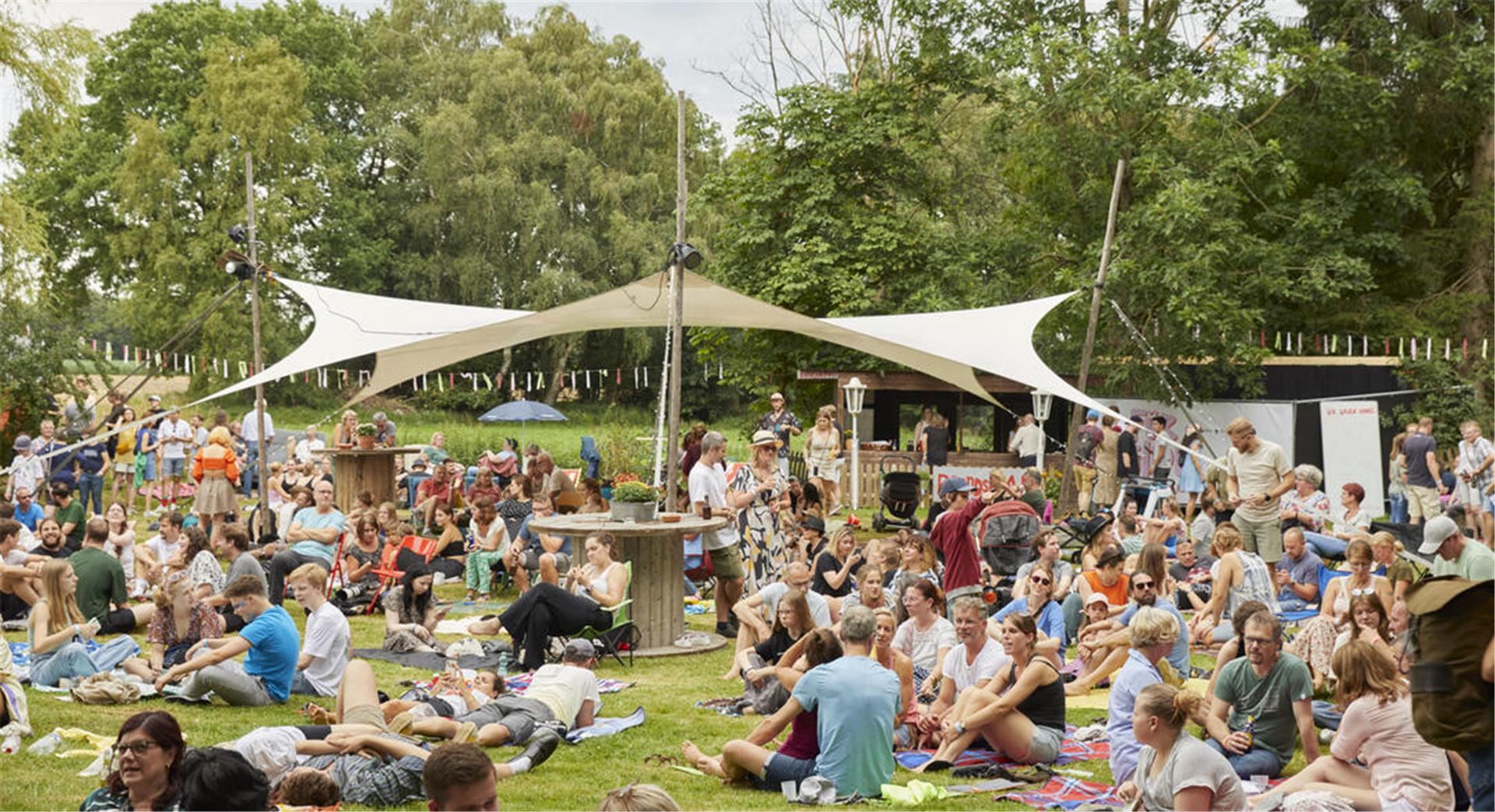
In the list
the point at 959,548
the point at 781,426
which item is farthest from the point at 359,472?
the point at 959,548

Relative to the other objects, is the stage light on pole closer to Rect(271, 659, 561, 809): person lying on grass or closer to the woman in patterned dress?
the woman in patterned dress

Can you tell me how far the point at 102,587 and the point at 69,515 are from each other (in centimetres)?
310

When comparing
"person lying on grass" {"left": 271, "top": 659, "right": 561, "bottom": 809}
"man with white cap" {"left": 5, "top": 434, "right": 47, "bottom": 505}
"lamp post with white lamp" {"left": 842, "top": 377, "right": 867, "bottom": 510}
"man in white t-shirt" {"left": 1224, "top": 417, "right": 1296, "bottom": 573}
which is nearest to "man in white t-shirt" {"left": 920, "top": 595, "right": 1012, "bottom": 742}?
"person lying on grass" {"left": 271, "top": 659, "right": 561, "bottom": 809}

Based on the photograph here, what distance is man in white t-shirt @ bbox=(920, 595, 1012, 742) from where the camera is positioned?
266 inches

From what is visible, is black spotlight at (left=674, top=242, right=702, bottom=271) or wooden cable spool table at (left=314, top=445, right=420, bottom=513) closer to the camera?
black spotlight at (left=674, top=242, right=702, bottom=271)

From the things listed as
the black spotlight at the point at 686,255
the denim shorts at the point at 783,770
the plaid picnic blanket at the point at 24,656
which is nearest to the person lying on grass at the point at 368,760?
the denim shorts at the point at 783,770

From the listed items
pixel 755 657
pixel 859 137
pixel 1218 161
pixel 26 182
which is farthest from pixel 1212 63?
pixel 26 182

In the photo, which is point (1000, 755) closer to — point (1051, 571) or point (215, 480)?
point (1051, 571)

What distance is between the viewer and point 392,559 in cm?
1181

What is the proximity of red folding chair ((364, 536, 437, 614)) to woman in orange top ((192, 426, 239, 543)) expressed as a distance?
3.50m

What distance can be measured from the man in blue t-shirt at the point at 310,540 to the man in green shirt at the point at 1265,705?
268 inches

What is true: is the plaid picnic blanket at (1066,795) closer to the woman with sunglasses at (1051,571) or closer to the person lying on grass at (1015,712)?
the person lying on grass at (1015,712)

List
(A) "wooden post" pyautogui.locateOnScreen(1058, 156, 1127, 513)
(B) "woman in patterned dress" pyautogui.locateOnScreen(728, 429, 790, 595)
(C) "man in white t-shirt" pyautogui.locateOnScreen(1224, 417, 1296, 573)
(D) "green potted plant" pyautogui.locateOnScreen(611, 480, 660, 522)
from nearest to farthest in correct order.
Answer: (D) "green potted plant" pyautogui.locateOnScreen(611, 480, 660, 522) < (C) "man in white t-shirt" pyautogui.locateOnScreen(1224, 417, 1296, 573) < (B) "woman in patterned dress" pyautogui.locateOnScreen(728, 429, 790, 595) < (A) "wooden post" pyautogui.locateOnScreen(1058, 156, 1127, 513)

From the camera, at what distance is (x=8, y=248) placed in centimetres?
1858
